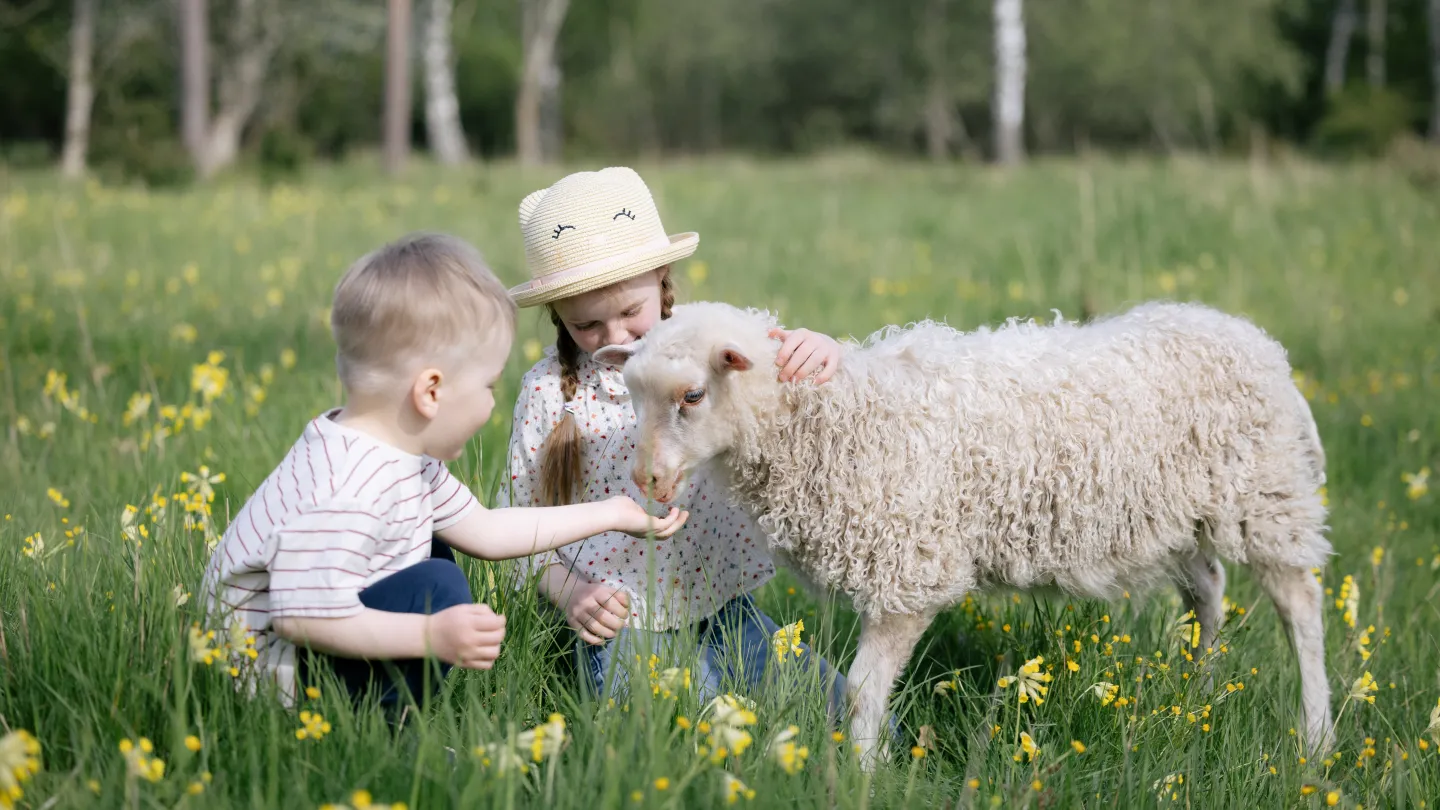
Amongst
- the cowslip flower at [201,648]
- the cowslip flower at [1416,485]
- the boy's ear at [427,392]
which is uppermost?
the boy's ear at [427,392]

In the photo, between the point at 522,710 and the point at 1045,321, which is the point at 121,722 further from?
the point at 1045,321

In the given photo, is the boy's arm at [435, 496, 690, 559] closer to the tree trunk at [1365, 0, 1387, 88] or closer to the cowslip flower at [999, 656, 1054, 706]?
the cowslip flower at [999, 656, 1054, 706]

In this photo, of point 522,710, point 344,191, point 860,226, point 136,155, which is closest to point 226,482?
point 522,710

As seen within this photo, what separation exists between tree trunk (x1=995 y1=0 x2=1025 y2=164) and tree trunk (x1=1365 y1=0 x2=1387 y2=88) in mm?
15942

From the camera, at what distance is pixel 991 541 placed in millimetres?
3244

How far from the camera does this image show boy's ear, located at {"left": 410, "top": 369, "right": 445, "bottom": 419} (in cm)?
248

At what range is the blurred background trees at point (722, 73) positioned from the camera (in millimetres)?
26656

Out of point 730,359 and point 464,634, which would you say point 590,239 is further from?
point 464,634

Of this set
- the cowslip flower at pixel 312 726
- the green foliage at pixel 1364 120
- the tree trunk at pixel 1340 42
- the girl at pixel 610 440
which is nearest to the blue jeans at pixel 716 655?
the girl at pixel 610 440

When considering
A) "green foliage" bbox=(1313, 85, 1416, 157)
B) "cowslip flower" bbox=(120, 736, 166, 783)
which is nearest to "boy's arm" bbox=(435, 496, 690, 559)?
"cowslip flower" bbox=(120, 736, 166, 783)

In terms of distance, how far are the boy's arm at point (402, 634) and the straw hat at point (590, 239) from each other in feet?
3.61

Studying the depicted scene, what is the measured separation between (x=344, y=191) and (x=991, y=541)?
13947mm

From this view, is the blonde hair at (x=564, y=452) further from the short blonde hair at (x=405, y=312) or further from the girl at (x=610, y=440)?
the short blonde hair at (x=405, y=312)

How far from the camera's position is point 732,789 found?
218cm
